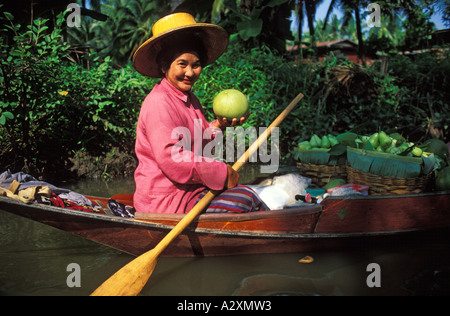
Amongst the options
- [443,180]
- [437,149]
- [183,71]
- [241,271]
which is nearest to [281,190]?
[241,271]

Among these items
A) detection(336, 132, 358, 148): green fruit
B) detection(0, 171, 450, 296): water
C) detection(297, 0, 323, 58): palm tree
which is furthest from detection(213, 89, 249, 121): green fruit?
detection(297, 0, 323, 58): palm tree

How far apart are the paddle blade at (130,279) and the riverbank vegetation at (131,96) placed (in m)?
2.74

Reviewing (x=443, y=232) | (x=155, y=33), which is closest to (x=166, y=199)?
(x=155, y=33)

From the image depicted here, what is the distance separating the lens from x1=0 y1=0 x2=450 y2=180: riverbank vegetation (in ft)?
14.6

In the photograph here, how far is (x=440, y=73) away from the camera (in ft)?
21.1

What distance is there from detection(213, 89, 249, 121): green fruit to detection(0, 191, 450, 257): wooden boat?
0.77 meters

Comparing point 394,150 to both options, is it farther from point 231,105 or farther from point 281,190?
point 231,105

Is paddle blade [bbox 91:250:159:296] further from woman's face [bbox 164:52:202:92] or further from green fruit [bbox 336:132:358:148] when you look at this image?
green fruit [bbox 336:132:358:148]

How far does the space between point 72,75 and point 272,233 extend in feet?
12.6

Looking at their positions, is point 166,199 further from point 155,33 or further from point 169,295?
point 155,33

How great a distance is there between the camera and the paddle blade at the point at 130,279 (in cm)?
210

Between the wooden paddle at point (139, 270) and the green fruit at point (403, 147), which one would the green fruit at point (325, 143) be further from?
the wooden paddle at point (139, 270)

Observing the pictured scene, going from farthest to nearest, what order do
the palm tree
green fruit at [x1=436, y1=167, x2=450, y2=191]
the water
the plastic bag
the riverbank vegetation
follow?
the palm tree, the riverbank vegetation, green fruit at [x1=436, y1=167, x2=450, y2=191], the plastic bag, the water

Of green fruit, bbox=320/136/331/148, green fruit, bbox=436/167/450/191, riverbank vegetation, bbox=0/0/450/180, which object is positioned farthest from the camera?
riverbank vegetation, bbox=0/0/450/180
